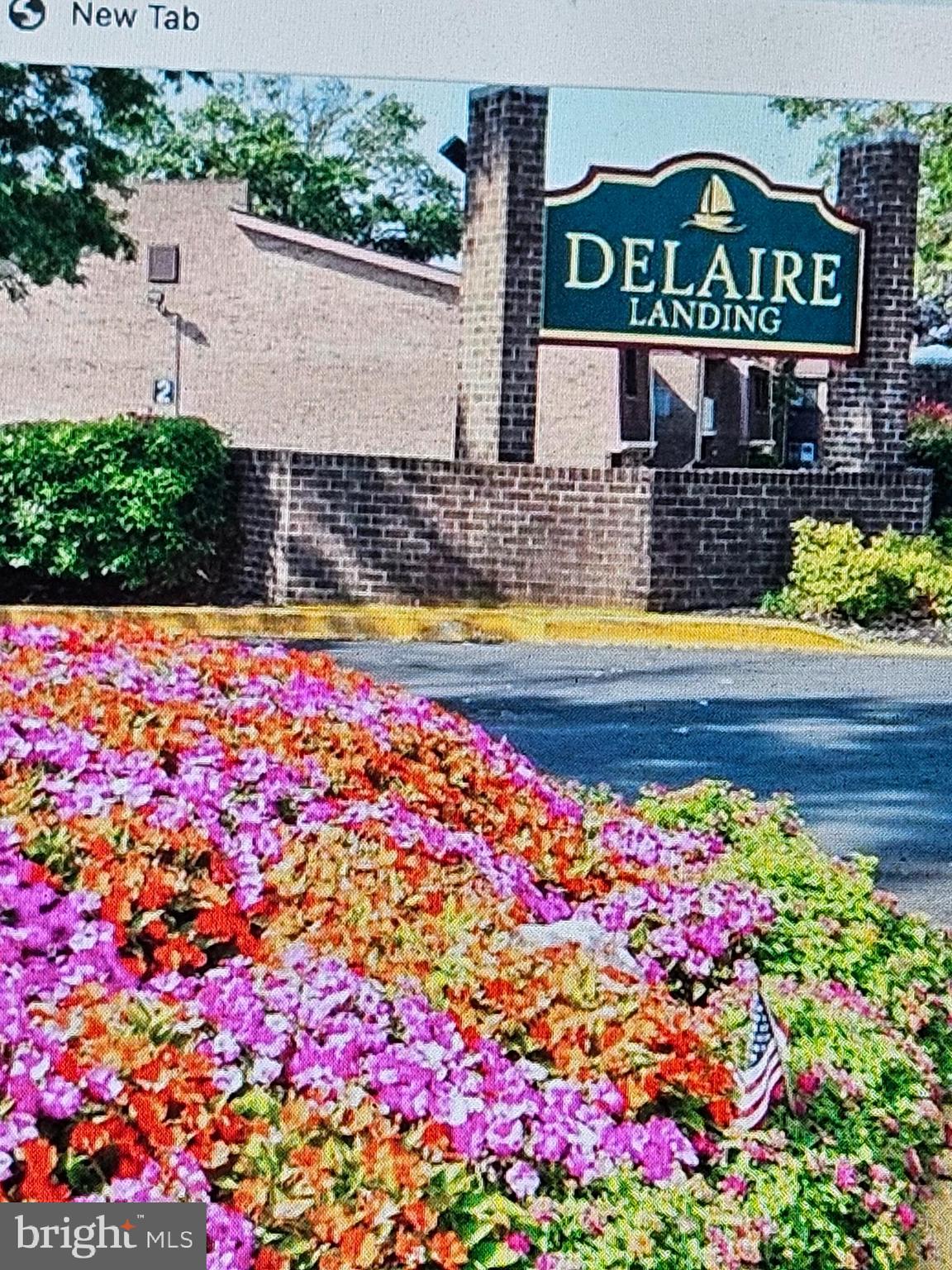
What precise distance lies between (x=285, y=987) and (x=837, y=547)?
10.5 m

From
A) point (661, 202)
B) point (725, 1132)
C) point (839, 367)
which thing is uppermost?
point (661, 202)

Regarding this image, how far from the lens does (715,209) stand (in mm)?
12969

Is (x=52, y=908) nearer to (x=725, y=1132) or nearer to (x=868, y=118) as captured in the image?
(x=725, y=1132)

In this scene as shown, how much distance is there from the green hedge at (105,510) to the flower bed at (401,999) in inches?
316

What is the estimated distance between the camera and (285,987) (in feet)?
9.67

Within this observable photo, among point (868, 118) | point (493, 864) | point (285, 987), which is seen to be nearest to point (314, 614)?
point (868, 118)

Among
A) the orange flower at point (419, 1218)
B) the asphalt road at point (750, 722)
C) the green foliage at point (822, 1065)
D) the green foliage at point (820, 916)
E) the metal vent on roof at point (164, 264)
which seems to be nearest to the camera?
the orange flower at point (419, 1218)

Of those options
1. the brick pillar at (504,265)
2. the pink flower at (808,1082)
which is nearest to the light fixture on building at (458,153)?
the brick pillar at (504,265)

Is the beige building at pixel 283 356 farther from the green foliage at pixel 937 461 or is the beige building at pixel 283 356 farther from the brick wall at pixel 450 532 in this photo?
the brick wall at pixel 450 532

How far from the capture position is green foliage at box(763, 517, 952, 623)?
1276 centimetres

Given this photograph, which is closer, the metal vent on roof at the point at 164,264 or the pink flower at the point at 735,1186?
the pink flower at the point at 735,1186

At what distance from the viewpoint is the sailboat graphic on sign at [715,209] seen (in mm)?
12984

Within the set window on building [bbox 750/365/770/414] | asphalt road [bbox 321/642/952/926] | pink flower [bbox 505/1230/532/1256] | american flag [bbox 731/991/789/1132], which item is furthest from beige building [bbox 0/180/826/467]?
pink flower [bbox 505/1230/532/1256]

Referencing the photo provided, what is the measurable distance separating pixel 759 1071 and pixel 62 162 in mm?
8615
